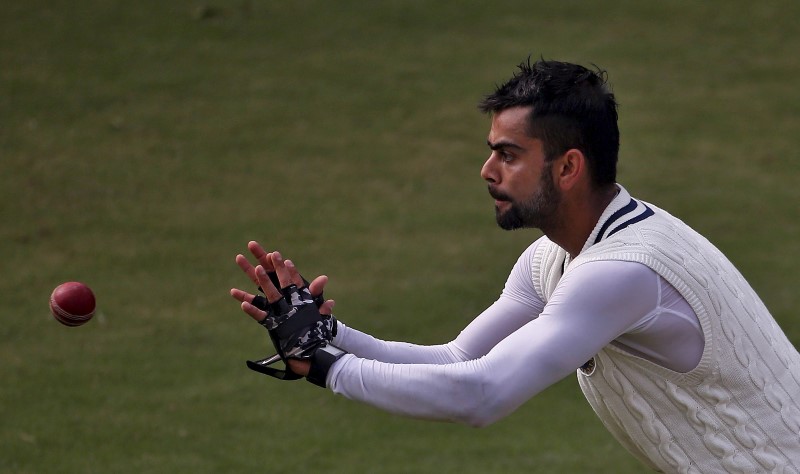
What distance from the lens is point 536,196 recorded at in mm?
4191

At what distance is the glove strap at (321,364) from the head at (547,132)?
0.77 m

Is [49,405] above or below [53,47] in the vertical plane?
below

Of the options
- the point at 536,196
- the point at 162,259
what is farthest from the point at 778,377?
the point at 162,259

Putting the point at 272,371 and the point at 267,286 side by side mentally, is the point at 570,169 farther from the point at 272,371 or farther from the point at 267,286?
the point at 272,371

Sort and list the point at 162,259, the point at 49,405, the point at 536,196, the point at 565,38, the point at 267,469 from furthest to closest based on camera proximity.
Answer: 1. the point at 565,38
2. the point at 162,259
3. the point at 49,405
4. the point at 267,469
5. the point at 536,196

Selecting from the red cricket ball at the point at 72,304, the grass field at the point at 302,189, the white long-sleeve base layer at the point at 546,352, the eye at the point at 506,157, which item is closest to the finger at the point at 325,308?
the white long-sleeve base layer at the point at 546,352

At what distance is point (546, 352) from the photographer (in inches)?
149

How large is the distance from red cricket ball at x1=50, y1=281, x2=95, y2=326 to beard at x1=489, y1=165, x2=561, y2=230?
6.91 feet

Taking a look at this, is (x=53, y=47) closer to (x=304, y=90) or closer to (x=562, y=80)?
(x=304, y=90)

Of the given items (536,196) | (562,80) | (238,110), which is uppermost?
(238,110)

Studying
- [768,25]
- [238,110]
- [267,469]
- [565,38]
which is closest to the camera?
[267,469]

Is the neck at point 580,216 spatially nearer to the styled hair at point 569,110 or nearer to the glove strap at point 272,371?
the styled hair at point 569,110

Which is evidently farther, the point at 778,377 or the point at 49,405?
the point at 49,405

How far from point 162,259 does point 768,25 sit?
27.5ft
